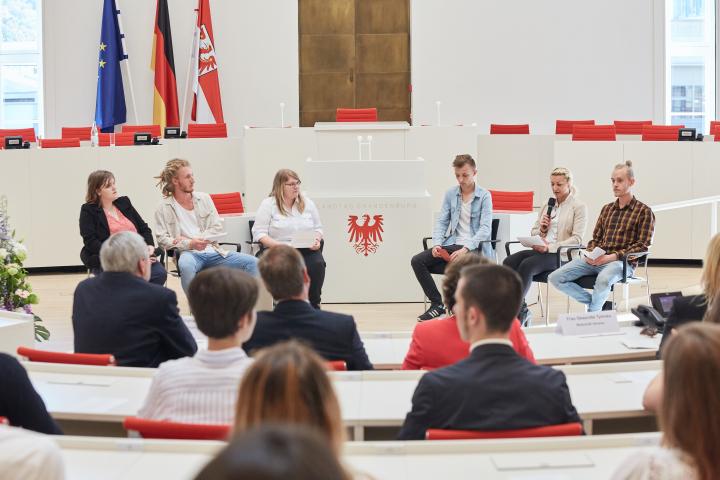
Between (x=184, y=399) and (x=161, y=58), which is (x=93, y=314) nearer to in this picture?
(x=184, y=399)

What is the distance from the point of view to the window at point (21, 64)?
14.7 metres

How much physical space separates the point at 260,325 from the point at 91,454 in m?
1.23

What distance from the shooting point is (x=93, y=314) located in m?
3.95

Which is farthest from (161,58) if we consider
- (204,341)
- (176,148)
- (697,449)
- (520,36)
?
(697,449)

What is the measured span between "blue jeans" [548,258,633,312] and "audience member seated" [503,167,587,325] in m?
0.18

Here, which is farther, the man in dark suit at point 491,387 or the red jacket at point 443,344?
the red jacket at point 443,344

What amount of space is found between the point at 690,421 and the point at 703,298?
2241mm

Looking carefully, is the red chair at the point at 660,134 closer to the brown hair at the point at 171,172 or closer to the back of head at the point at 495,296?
the brown hair at the point at 171,172

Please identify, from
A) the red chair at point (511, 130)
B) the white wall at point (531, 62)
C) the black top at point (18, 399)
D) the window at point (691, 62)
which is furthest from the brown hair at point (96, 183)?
the window at point (691, 62)

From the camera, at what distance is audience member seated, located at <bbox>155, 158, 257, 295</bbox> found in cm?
688

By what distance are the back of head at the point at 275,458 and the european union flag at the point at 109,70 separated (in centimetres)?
1366

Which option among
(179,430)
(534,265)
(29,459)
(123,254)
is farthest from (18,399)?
(534,265)

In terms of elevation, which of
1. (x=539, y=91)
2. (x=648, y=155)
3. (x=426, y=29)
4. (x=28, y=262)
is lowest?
(x=28, y=262)

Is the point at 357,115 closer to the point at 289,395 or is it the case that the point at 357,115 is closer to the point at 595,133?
the point at 595,133
